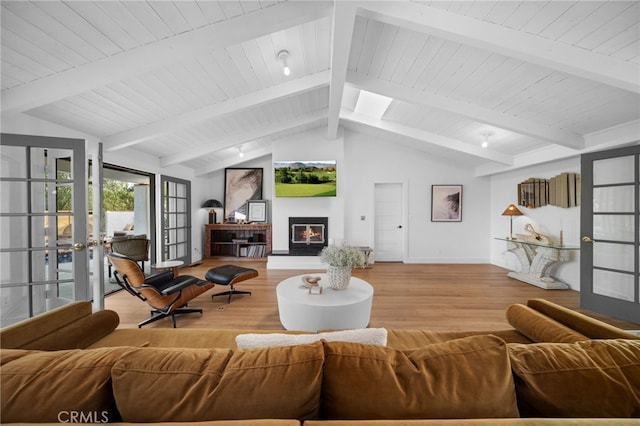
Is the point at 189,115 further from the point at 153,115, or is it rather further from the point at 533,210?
the point at 533,210

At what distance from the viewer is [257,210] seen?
20.2 ft

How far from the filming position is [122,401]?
0.71 m

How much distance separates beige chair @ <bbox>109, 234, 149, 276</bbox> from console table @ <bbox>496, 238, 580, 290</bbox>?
6346mm

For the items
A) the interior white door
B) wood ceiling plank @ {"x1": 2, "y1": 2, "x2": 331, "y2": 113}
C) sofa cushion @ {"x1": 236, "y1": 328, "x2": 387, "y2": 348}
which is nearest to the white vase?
sofa cushion @ {"x1": 236, "y1": 328, "x2": 387, "y2": 348}

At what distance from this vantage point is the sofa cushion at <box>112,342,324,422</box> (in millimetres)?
696

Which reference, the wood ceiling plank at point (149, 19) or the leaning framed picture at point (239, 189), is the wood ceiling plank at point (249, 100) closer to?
the wood ceiling plank at point (149, 19)

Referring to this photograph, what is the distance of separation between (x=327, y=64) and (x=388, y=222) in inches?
146

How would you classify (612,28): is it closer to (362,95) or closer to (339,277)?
(339,277)

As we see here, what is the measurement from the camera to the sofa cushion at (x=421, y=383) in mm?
706

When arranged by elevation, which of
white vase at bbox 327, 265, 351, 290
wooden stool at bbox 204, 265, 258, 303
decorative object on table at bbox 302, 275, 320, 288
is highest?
white vase at bbox 327, 265, 351, 290

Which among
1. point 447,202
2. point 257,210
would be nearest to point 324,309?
point 257,210

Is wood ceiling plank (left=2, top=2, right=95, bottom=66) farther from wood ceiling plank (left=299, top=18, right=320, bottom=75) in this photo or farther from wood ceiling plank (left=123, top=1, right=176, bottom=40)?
wood ceiling plank (left=299, top=18, right=320, bottom=75)

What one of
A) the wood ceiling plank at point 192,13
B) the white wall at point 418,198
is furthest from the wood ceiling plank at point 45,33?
the white wall at point 418,198

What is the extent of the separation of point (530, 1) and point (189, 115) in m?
3.41
